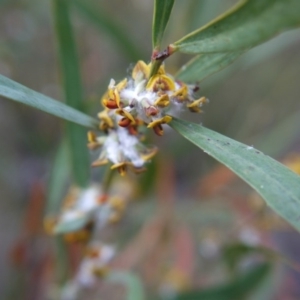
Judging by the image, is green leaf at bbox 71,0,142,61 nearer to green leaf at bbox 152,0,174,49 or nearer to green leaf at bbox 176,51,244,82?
green leaf at bbox 176,51,244,82

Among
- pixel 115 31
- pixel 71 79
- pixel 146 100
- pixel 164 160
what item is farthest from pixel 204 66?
pixel 164 160

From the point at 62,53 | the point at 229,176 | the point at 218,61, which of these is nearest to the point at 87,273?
the point at 62,53

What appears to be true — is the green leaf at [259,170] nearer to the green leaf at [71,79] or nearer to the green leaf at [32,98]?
the green leaf at [32,98]

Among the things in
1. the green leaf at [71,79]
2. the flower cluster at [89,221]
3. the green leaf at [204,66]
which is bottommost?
the green leaf at [204,66]

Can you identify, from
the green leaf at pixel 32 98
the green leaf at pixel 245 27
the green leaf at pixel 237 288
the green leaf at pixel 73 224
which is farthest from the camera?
the green leaf at pixel 237 288

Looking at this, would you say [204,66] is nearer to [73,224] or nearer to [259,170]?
[259,170]

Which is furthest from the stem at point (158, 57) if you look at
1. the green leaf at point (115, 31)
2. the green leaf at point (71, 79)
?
the green leaf at point (115, 31)
